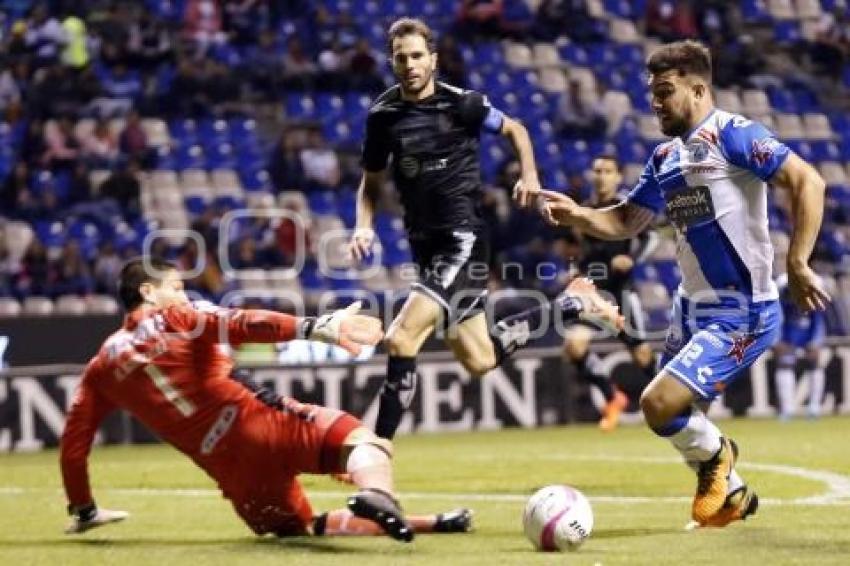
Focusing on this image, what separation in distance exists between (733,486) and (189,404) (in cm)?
270

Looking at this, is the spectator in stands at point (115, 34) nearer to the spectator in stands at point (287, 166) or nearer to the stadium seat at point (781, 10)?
the spectator in stands at point (287, 166)

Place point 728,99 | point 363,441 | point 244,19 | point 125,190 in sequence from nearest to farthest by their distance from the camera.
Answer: point 363,441
point 125,190
point 244,19
point 728,99

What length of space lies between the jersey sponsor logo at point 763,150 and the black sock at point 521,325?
3.72 metres

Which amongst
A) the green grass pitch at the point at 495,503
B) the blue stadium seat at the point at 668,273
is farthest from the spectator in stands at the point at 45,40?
the blue stadium seat at the point at 668,273

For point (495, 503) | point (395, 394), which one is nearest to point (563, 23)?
point (495, 503)

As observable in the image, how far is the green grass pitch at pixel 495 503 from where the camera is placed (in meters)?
8.52

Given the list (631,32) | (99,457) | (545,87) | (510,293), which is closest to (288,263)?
(510,293)

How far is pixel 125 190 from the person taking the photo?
21.3 meters

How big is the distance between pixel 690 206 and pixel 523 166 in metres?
2.20

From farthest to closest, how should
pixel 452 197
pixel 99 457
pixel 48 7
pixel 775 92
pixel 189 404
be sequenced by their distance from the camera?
1. pixel 775 92
2. pixel 48 7
3. pixel 99 457
4. pixel 452 197
5. pixel 189 404

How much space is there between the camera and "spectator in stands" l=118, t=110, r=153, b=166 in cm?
2206

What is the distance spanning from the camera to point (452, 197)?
11.5m

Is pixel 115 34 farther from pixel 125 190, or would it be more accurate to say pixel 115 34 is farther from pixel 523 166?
pixel 523 166

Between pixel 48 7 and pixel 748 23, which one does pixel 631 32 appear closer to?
pixel 748 23
